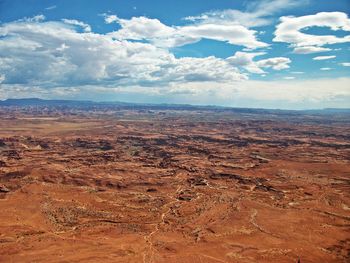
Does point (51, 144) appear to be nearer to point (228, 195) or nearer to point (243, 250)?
point (228, 195)

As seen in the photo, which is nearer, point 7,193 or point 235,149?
point 7,193

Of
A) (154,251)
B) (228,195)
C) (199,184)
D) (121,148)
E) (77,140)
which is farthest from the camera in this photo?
(77,140)

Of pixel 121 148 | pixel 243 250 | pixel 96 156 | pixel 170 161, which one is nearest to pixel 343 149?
pixel 170 161

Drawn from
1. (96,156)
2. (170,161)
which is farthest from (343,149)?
(96,156)

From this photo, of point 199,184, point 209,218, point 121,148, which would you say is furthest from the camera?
point 121,148

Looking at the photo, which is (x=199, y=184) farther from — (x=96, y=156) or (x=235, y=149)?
(x=235, y=149)

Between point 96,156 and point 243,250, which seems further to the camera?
point 96,156

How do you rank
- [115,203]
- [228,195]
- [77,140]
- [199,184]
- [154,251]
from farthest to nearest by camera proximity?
[77,140], [199,184], [228,195], [115,203], [154,251]

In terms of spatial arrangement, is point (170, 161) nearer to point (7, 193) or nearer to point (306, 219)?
point (7, 193)

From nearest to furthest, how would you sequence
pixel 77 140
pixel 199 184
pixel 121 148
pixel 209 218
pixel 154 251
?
1. pixel 154 251
2. pixel 209 218
3. pixel 199 184
4. pixel 121 148
5. pixel 77 140
